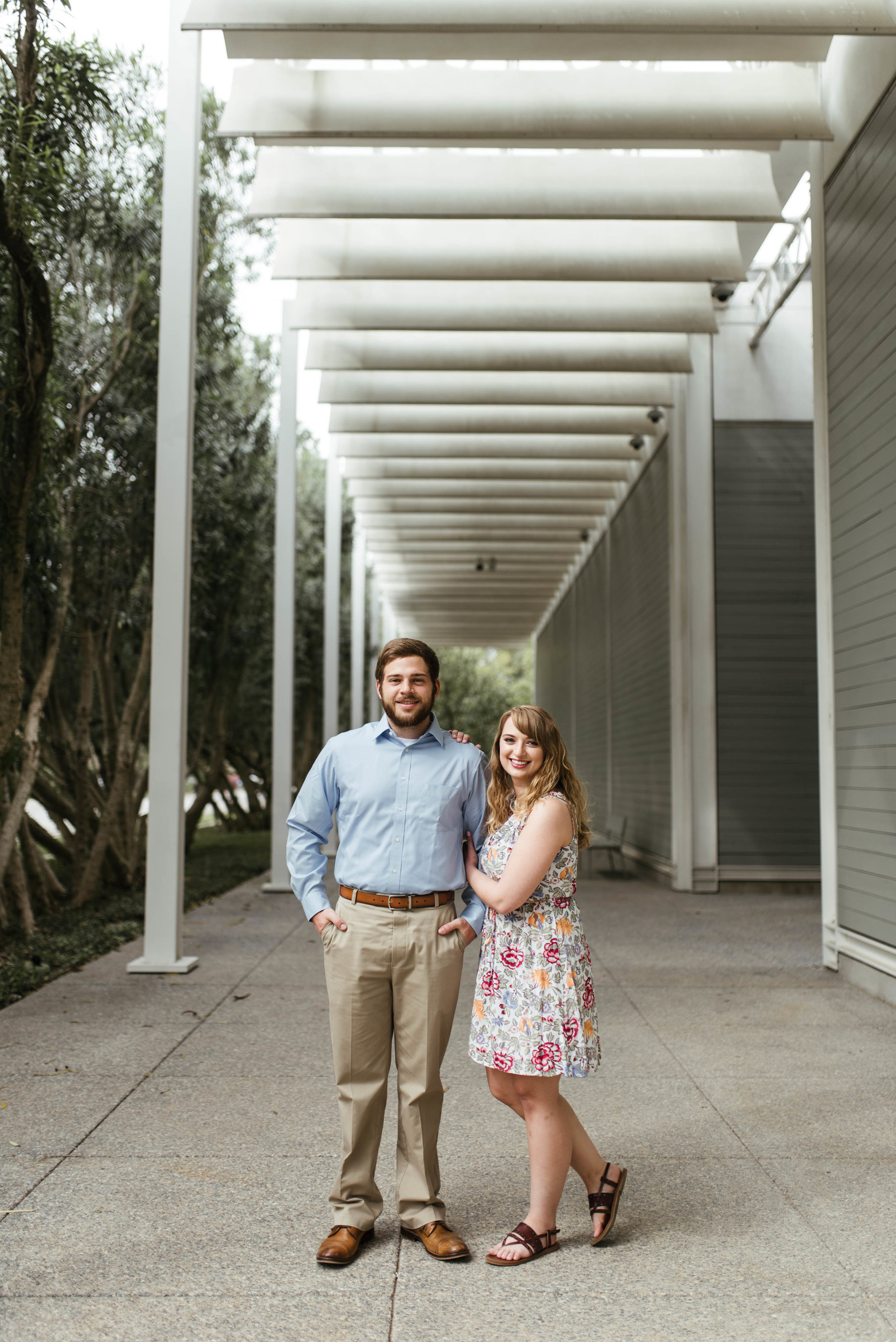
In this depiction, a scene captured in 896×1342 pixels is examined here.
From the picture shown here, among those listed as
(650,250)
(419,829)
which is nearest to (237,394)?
(650,250)

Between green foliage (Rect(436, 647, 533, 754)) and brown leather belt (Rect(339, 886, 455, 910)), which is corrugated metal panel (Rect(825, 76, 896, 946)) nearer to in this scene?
brown leather belt (Rect(339, 886, 455, 910))

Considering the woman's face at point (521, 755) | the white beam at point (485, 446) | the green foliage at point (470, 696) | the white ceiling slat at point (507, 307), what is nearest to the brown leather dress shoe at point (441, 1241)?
the woman's face at point (521, 755)

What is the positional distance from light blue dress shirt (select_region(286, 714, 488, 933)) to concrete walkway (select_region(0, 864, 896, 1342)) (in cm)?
96

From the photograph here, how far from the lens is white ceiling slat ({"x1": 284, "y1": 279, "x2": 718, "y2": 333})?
10508 millimetres

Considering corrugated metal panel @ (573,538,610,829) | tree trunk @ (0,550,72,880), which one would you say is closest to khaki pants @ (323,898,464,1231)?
tree trunk @ (0,550,72,880)

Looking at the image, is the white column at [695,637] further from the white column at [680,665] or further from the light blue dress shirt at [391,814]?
the light blue dress shirt at [391,814]

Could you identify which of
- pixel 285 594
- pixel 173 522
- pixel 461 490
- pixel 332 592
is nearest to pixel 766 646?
pixel 285 594

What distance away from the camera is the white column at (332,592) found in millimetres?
15773

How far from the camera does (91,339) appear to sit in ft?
36.0

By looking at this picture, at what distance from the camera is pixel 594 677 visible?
848 inches

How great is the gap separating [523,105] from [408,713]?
18.4 ft

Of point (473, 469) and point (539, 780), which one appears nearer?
point (539, 780)

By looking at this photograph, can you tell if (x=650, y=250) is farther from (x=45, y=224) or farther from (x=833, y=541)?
(x=45, y=224)

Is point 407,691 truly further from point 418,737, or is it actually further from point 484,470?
point 484,470
